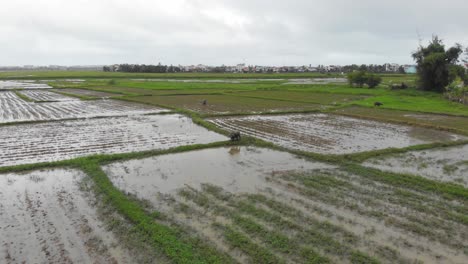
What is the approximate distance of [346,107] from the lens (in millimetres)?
23141

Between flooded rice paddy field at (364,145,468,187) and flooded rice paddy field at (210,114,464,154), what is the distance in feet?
3.81

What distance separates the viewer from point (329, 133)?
47.9 feet

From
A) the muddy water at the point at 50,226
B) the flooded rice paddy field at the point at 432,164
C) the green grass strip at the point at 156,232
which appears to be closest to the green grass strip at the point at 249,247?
the green grass strip at the point at 156,232

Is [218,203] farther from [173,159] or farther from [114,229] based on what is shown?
[173,159]

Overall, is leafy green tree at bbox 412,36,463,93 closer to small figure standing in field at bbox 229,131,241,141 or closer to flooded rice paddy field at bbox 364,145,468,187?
flooded rice paddy field at bbox 364,145,468,187

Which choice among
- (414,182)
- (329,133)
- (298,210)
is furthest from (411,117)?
(298,210)

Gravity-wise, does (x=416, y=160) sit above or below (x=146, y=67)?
below

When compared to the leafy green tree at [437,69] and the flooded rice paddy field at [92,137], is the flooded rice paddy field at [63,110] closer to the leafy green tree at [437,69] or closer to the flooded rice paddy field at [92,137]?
the flooded rice paddy field at [92,137]

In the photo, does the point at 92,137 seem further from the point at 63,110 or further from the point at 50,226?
the point at 63,110

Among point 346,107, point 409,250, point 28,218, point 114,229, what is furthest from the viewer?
point 346,107

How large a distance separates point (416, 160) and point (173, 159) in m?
7.89

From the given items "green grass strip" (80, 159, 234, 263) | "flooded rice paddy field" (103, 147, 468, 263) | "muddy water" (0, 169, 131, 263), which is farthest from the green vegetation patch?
"muddy water" (0, 169, 131, 263)

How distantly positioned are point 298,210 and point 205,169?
3.69 meters

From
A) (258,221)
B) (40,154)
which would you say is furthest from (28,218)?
(40,154)
